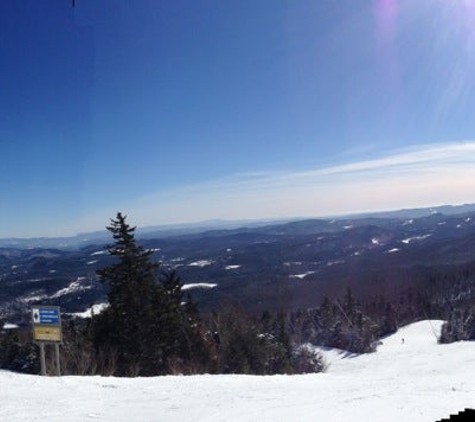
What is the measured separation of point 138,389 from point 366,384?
19.5ft

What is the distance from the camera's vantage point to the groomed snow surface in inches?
329

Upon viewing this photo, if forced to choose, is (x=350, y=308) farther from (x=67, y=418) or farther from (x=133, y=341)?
(x=67, y=418)

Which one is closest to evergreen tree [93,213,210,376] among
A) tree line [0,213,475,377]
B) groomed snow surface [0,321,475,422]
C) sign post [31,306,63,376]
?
tree line [0,213,475,377]

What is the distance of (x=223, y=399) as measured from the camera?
399 inches

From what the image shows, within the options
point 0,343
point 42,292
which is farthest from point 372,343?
point 42,292

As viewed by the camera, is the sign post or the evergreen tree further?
the evergreen tree

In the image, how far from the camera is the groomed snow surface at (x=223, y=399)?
8352 mm

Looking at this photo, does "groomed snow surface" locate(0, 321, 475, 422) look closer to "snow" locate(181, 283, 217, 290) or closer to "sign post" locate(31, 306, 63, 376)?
"sign post" locate(31, 306, 63, 376)

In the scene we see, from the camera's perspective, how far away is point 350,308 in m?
81.2

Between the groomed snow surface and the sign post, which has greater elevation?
the sign post

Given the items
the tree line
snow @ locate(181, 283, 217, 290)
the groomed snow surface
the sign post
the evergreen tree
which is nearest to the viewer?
the groomed snow surface

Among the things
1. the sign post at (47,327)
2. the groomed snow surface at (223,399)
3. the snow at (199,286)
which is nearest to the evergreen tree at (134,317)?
the sign post at (47,327)

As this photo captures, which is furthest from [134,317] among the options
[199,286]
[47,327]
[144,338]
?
[199,286]

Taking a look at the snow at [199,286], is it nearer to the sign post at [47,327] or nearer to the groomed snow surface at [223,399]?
the sign post at [47,327]
